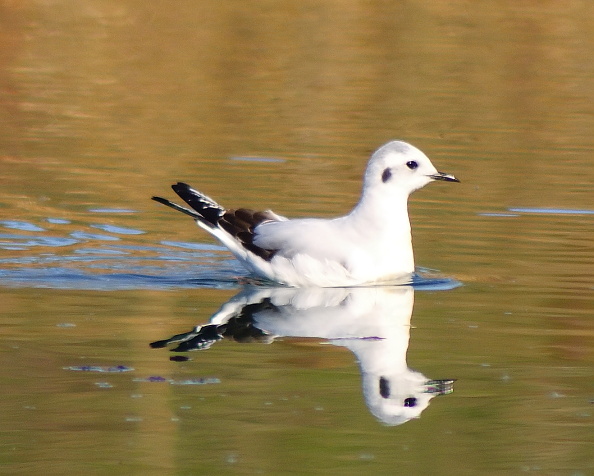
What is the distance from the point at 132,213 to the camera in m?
13.2

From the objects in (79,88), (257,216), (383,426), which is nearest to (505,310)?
(257,216)

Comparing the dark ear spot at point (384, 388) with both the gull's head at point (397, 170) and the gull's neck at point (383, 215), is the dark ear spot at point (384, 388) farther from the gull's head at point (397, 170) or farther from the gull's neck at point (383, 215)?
the gull's head at point (397, 170)

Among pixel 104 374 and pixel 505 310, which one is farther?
pixel 505 310

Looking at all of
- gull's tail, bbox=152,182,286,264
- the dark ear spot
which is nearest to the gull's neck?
gull's tail, bbox=152,182,286,264

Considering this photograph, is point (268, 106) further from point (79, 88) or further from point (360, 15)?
point (360, 15)

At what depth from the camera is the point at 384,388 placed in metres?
7.82

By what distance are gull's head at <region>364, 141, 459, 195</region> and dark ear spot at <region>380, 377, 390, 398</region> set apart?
9.96 ft

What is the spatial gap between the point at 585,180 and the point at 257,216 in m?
5.46

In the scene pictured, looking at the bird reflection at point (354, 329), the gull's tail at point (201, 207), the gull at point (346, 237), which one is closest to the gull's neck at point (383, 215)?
the gull at point (346, 237)

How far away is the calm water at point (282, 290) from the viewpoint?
6.92 meters

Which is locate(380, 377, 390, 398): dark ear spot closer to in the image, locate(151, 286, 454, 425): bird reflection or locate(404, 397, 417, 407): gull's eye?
locate(151, 286, 454, 425): bird reflection

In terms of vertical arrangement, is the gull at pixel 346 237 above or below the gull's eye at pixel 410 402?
above

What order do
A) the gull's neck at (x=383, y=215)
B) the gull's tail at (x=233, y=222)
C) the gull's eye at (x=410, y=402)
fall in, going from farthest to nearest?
the gull's tail at (x=233, y=222) → the gull's neck at (x=383, y=215) → the gull's eye at (x=410, y=402)

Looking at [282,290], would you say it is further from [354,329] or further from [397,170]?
[354,329]
